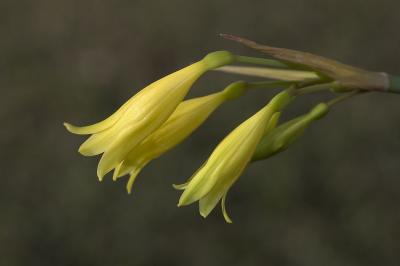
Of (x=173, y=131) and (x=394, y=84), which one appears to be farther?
(x=173, y=131)

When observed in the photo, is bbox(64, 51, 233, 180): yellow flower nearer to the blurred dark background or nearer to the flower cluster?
Answer: the flower cluster

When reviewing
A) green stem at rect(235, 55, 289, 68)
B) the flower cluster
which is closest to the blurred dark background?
the flower cluster

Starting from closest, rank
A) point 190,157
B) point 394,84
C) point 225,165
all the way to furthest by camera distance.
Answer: point 394,84 < point 225,165 < point 190,157

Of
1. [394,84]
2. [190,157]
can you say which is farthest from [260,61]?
[190,157]

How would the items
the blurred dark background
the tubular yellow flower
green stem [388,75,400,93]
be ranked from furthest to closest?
the blurred dark background
the tubular yellow flower
green stem [388,75,400,93]

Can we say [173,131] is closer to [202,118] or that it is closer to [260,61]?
[202,118]

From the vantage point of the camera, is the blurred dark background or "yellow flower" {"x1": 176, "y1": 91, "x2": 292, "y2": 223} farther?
the blurred dark background

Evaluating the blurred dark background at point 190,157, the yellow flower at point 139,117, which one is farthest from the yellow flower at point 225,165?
the blurred dark background at point 190,157
